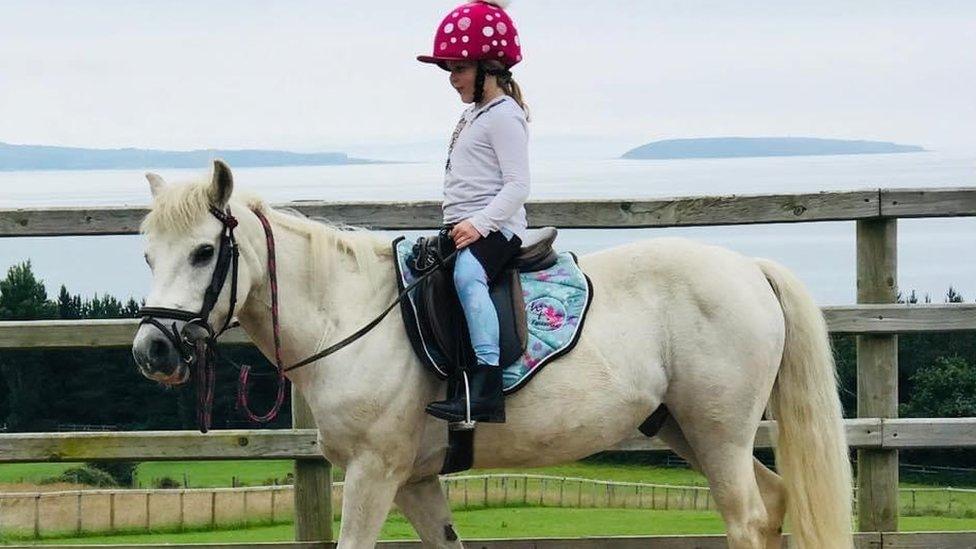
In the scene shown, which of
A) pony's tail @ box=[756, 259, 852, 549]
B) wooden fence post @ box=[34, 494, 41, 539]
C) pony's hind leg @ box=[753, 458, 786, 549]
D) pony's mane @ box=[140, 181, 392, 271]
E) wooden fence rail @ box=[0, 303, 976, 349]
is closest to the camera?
pony's mane @ box=[140, 181, 392, 271]

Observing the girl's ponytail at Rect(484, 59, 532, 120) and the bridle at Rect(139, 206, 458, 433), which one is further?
the girl's ponytail at Rect(484, 59, 532, 120)

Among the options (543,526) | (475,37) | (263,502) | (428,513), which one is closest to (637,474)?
(543,526)

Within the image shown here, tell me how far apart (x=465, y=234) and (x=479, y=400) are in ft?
1.85

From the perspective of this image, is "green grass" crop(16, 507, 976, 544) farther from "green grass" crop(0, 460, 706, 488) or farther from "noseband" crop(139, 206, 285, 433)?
"noseband" crop(139, 206, 285, 433)

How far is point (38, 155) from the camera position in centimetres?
4247

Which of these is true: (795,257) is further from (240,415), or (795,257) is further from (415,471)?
(415,471)

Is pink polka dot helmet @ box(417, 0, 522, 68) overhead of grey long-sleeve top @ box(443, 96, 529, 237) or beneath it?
overhead

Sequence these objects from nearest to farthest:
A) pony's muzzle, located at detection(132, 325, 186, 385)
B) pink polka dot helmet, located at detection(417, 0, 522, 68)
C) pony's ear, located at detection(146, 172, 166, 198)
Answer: pony's muzzle, located at detection(132, 325, 186, 385) < pony's ear, located at detection(146, 172, 166, 198) < pink polka dot helmet, located at detection(417, 0, 522, 68)

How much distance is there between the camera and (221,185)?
12.9 feet

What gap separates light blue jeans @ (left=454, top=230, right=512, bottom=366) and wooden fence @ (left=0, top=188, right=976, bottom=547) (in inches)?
45.8

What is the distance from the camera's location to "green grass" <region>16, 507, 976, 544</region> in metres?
5.91

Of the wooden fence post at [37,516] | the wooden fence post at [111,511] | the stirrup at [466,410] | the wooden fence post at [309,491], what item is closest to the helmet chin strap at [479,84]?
the stirrup at [466,410]

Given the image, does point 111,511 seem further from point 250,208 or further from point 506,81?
point 506,81

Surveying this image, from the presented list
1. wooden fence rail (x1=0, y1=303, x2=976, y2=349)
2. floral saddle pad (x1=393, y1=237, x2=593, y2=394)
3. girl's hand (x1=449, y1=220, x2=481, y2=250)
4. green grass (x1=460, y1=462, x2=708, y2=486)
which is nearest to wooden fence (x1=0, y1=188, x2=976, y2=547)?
wooden fence rail (x1=0, y1=303, x2=976, y2=349)
